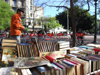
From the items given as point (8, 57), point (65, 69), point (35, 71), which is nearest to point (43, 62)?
point (35, 71)

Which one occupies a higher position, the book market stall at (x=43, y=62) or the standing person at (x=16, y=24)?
the standing person at (x=16, y=24)

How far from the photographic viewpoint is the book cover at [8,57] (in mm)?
2635

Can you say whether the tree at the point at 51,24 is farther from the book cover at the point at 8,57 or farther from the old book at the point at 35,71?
the old book at the point at 35,71

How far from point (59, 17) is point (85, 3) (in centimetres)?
2530

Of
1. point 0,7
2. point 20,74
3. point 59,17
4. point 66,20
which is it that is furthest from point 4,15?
point 20,74

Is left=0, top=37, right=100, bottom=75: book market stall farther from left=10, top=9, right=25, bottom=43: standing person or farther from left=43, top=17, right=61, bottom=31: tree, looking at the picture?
left=43, top=17, right=61, bottom=31: tree

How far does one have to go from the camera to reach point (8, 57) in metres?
2.73

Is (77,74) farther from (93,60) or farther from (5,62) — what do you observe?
(5,62)

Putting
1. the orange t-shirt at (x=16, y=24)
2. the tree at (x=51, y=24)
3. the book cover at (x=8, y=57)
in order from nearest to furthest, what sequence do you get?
1. the book cover at (x=8, y=57)
2. the orange t-shirt at (x=16, y=24)
3. the tree at (x=51, y=24)

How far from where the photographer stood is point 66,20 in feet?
106

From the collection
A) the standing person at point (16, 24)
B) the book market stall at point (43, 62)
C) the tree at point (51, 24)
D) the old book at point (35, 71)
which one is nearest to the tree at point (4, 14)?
the standing person at point (16, 24)

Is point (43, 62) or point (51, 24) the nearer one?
point (43, 62)

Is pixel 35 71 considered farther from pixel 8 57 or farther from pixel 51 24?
pixel 51 24

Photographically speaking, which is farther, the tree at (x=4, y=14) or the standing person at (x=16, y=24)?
the tree at (x=4, y=14)
